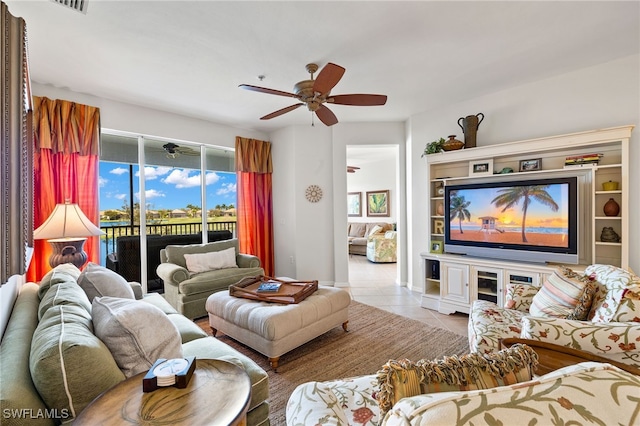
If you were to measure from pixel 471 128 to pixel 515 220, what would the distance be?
4.04 ft

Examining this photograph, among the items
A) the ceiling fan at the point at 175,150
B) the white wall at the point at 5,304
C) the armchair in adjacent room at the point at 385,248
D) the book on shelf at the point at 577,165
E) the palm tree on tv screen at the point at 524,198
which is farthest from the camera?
the armchair in adjacent room at the point at 385,248

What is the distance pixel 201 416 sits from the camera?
0.83m

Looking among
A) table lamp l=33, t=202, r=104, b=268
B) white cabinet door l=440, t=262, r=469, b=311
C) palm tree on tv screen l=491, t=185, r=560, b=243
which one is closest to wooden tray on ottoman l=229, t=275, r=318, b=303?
table lamp l=33, t=202, r=104, b=268

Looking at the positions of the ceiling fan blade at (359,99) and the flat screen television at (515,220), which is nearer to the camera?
the ceiling fan blade at (359,99)

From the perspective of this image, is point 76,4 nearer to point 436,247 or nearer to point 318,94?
point 318,94

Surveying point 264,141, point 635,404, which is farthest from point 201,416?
point 264,141

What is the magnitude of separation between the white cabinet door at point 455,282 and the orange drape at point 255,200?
117 inches

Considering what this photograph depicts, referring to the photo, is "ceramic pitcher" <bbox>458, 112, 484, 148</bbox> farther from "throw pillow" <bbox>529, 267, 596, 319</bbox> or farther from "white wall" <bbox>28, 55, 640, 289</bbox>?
→ "throw pillow" <bbox>529, 267, 596, 319</bbox>

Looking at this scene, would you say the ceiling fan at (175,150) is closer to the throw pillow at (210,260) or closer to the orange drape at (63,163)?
the orange drape at (63,163)

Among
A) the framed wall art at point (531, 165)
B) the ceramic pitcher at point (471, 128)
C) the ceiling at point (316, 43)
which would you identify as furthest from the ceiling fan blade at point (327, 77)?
the framed wall art at point (531, 165)

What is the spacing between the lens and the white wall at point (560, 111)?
8.40ft

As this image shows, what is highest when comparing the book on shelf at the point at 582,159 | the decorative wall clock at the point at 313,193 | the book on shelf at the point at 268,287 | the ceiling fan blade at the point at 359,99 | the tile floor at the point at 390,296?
the ceiling fan blade at the point at 359,99

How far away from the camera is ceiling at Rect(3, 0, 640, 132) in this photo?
1.90 meters

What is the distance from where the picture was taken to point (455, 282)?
10.7 ft
